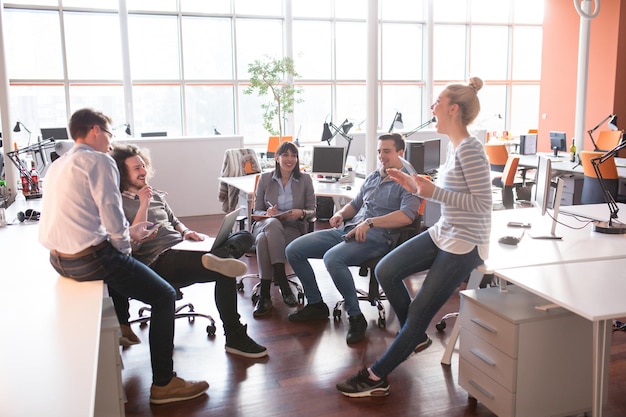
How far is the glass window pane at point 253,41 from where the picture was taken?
435 inches

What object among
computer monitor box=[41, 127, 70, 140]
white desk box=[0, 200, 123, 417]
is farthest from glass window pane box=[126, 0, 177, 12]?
white desk box=[0, 200, 123, 417]

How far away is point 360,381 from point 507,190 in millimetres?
4879

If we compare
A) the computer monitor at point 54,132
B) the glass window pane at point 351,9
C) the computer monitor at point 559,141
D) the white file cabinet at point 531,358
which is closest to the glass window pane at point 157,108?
the computer monitor at point 54,132

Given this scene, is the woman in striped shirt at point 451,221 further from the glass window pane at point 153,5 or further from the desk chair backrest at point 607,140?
the glass window pane at point 153,5

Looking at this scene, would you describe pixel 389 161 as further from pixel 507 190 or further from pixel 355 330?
pixel 507 190

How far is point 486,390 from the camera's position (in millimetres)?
2697

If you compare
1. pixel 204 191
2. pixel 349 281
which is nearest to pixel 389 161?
pixel 349 281

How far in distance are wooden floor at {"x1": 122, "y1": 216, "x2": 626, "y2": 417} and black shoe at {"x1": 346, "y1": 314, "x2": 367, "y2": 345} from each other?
48 millimetres

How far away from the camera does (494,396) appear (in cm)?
264

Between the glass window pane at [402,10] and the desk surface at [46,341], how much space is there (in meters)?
10.4

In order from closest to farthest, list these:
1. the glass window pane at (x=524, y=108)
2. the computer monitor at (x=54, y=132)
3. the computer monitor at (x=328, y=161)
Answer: the computer monitor at (x=328, y=161), the computer monitor at (x=54, y=132), the glass window pane at (x=524, y=108)

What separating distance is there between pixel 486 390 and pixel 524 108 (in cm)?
1197

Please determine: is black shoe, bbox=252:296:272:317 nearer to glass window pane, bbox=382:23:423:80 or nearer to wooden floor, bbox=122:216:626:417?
wooden floor, bbox=122:216:626:417

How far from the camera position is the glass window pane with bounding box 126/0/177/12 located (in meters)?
10.2
